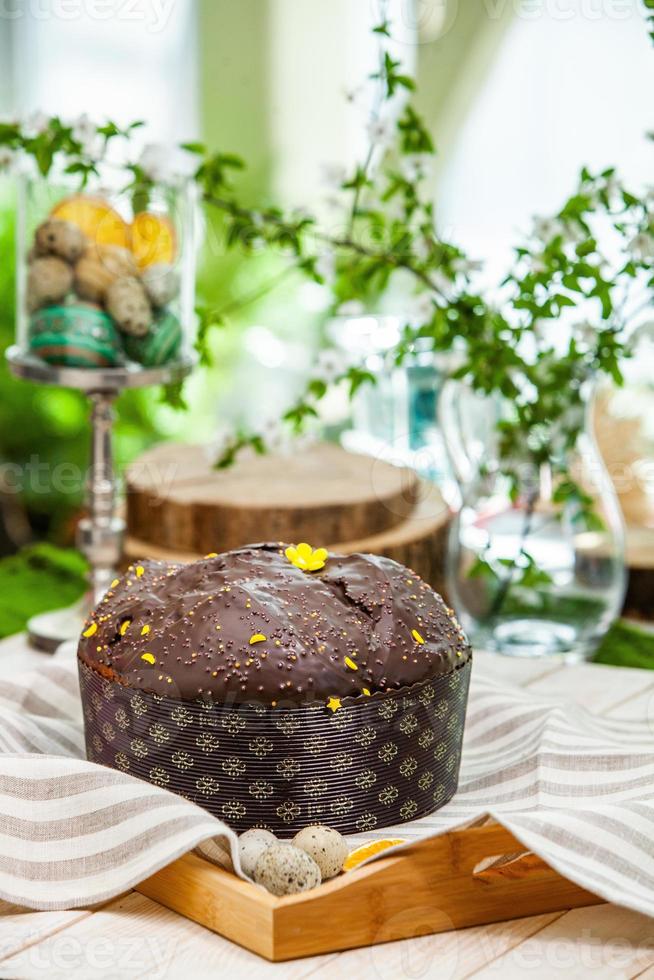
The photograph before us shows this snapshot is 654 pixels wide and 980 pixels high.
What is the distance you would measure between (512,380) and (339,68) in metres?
2.30

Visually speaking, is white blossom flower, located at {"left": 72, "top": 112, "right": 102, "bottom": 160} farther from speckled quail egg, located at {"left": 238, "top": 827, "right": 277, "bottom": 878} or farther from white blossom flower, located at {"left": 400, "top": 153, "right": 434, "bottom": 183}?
speckled quail egg, located at {"left": 238, "top": 827, "right": 277, "bottom": 878}

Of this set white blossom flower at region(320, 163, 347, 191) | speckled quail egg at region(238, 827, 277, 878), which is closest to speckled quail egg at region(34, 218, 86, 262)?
white blossom flower at region(320, 163, 347, 191)

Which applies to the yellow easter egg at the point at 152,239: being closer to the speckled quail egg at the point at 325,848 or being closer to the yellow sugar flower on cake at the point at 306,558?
the yellow sugar flower on cake at the point at 306,558

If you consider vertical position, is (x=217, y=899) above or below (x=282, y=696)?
below

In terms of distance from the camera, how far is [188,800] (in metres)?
1.07

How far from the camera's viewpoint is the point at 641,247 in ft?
5.02

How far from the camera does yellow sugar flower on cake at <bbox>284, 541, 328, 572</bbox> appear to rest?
1.19 metres

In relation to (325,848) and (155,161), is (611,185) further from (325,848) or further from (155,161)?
(325,848)

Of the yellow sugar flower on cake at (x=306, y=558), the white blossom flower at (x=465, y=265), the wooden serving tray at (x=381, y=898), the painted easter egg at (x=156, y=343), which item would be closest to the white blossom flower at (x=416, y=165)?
the white blossom flower at (x=465, y=265)

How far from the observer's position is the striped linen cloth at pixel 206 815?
99 centimetres

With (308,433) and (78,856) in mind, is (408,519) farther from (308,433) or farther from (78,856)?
(78,856)

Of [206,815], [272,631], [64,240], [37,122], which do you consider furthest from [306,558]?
[37,122]

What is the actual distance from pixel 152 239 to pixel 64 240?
0.36 feet

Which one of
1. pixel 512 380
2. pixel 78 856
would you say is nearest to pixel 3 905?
pixel 78 856
